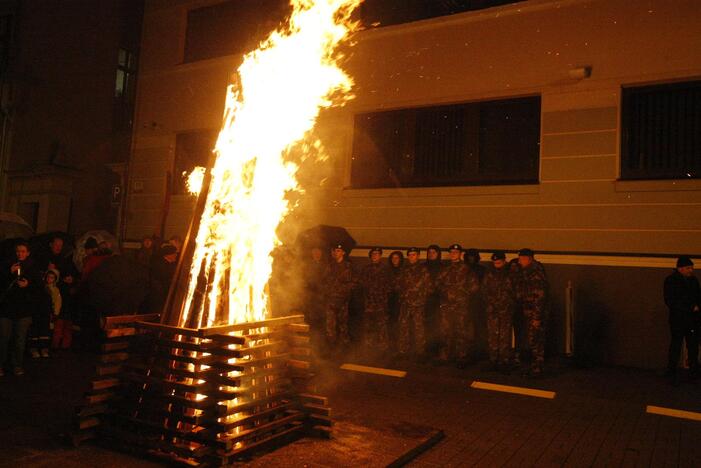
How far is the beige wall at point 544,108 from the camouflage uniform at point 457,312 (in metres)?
1.69

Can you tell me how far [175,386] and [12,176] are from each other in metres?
17.3

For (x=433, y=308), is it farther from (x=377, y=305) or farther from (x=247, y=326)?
(x=247, y=326)

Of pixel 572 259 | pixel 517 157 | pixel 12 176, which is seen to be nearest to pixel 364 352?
pixel 572 259

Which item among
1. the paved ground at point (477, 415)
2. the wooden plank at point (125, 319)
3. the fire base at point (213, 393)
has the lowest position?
the paved ground at point (477, 415)

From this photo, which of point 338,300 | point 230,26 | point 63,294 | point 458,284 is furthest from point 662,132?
point 63,294

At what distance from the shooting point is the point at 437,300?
10.1 m

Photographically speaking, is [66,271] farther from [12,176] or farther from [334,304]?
[12,176]

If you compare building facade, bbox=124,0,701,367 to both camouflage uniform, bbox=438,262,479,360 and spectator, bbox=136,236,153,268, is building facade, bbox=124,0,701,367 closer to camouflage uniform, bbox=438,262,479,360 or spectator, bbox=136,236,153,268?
camouflage uniform, bbox=438,262,479,360

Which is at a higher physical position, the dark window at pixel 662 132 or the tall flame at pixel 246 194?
the dark window at pixel 662 132

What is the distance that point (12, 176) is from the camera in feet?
61.3

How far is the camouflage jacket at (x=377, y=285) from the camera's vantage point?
1021 centimetres

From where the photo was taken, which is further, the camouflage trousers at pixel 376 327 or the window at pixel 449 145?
the window at pixel 449 145

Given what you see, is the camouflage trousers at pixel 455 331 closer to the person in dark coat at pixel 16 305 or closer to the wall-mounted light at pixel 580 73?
the wall-mounted light at pixel 580 73

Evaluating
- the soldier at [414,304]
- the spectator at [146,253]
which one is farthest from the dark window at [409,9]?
the spectator at [146,253]
